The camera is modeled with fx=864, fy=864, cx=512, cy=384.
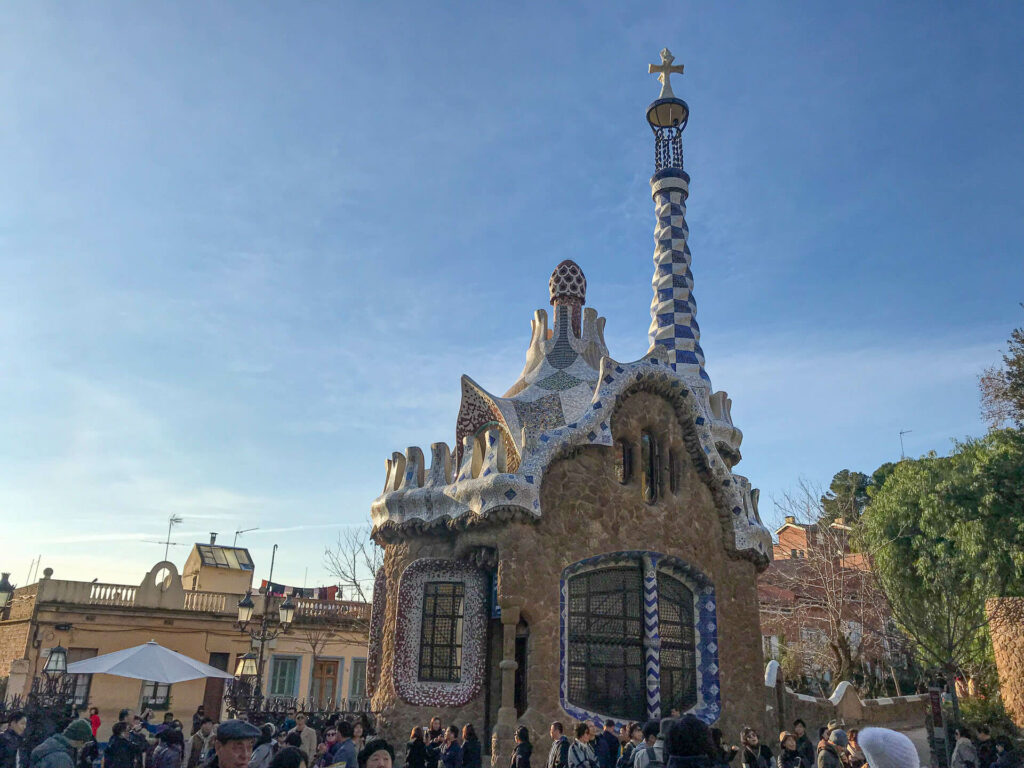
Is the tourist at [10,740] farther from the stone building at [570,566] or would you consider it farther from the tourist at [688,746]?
the stone building at [570,566]

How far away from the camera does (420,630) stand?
12.1 m

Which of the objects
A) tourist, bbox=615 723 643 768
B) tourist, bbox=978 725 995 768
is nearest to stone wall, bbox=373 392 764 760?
tourist, bbox=615 723 643 768

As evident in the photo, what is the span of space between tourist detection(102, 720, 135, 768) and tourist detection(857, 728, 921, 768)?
6393mm

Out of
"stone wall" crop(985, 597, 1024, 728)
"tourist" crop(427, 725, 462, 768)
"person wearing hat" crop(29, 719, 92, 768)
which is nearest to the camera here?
"person wearing hat" crop(29, 719, 92, 768)

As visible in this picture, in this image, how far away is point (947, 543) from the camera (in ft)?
61.3

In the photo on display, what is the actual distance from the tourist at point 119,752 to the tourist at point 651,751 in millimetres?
4266

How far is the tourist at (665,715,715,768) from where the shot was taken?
2.96 meters

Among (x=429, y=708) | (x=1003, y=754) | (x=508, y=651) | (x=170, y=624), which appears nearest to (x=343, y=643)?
(x=170, y=624)

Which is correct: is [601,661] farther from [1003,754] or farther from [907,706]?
[907,706]

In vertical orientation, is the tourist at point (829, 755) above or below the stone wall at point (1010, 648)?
below

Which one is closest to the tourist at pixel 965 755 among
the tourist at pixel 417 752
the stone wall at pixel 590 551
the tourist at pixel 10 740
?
the stone wall at pixel 590 551

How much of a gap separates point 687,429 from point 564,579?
3126 mm

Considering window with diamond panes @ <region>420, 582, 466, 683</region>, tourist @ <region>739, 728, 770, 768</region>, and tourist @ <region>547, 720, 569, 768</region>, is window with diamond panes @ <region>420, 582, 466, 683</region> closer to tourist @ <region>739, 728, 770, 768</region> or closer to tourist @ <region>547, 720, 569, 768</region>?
tourist @ <region>547, 720, 569, 768</region>

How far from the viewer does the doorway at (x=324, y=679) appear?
21984mm
